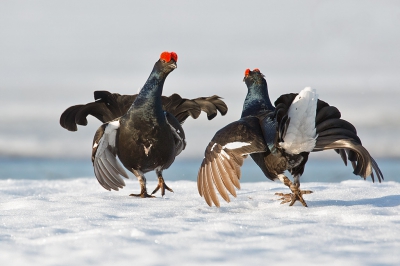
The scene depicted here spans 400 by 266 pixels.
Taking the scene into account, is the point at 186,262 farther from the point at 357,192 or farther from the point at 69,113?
the point at 69,113

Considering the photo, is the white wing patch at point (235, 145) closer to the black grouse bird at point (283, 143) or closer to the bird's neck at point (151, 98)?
the black grouse bird at point (283, 143)

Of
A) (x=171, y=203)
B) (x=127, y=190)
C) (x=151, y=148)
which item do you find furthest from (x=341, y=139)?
(x=127, y=190)

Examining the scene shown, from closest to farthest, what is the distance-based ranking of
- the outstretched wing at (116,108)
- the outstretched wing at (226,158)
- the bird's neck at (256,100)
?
the outstretched wing at (226,158)
the bird's neck at (256,100)
the outstretched wing at (116,108)

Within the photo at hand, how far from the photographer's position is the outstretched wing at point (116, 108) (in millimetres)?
7188

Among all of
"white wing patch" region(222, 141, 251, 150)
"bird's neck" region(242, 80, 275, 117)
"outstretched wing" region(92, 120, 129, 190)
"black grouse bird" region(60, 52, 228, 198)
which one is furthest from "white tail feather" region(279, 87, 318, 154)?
"outstretched wing" region(92, 120, 129, 190)

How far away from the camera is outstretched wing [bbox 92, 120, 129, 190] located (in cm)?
654

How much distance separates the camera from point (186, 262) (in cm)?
326

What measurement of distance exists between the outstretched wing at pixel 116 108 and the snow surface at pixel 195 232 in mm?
1565

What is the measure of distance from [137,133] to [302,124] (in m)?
1.90

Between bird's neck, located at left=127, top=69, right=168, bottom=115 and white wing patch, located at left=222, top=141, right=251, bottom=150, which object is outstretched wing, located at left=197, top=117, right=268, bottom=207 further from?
bird's neck, located at left=127, top=69, right=168, bottom=115

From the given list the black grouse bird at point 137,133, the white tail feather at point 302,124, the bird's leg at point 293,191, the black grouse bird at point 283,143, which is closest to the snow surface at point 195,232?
the bird's leg at point 293,191

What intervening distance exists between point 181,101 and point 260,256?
14.5 ft

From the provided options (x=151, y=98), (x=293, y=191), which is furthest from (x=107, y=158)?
(x=293, y=191)

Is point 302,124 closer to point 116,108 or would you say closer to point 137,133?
point 137,133
